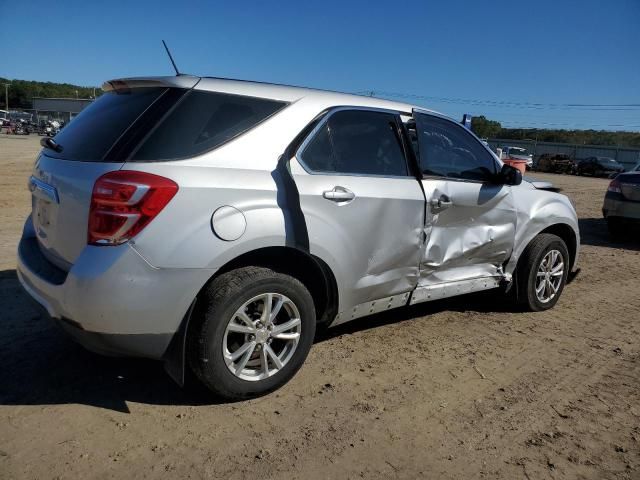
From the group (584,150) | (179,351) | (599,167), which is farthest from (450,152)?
(584,150)

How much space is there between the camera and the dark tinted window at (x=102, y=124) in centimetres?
295

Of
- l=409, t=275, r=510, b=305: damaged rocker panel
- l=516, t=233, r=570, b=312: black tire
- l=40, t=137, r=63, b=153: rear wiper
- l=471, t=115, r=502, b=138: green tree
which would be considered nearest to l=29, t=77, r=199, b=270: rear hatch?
l=40, t=137, r=63, b=153: rear wiper

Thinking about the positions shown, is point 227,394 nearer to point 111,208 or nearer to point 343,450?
point 343,450

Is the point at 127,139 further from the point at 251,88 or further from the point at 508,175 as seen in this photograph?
the point at 508,175

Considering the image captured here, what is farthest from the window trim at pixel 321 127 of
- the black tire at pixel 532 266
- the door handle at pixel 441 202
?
the black tire at pixel 532 266

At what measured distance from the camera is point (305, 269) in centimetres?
330

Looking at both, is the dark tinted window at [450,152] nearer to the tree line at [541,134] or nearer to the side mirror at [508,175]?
the side mirror at [508,175]

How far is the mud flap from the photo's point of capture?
2.80m

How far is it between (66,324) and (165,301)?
0.54 meters

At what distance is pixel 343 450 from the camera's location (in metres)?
2.70

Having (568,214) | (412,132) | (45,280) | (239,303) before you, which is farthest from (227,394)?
(568,214)

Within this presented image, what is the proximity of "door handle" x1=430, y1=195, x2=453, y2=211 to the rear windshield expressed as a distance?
1.35m

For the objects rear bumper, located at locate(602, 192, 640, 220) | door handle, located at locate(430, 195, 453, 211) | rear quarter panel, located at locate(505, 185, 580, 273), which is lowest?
rear bumper, located at locate(602, 192, 640, 220)

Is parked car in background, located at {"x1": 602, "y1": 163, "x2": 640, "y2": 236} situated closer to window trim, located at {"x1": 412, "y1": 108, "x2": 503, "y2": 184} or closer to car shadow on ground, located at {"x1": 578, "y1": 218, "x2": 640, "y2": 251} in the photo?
car shadow on ground, located at {"x1": 578, "y1": 218, "x2": 640, "y2": 251}
